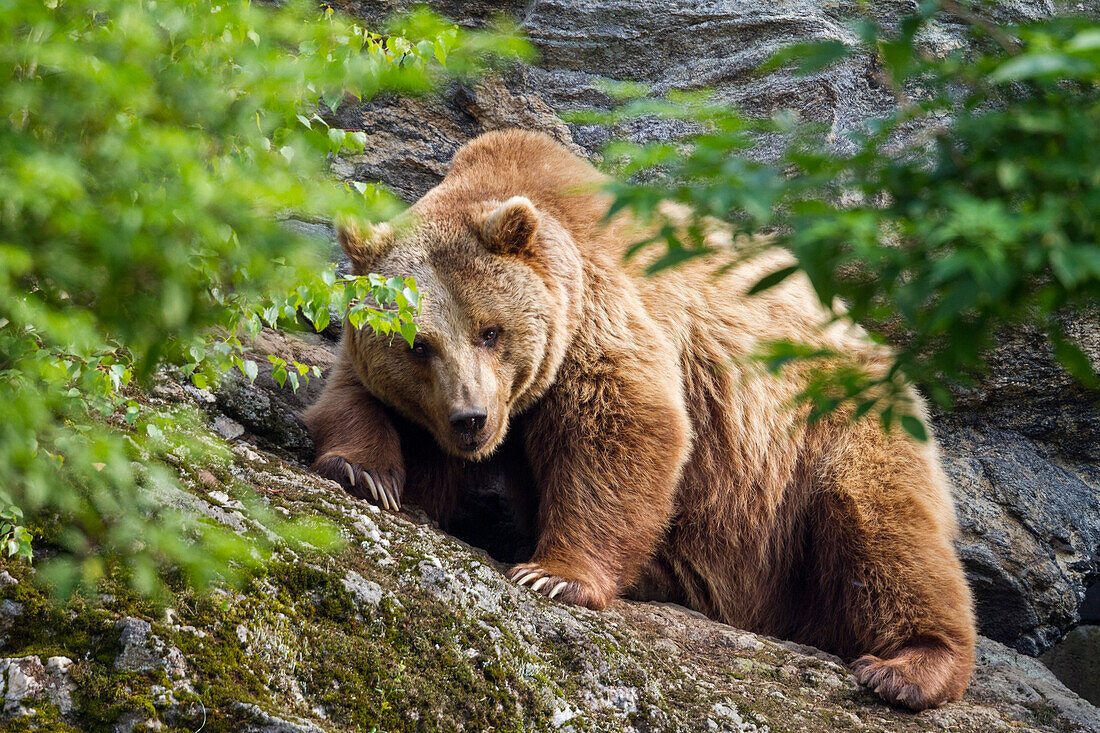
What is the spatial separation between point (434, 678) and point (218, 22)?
2.13 metres

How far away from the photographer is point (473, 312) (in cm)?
486

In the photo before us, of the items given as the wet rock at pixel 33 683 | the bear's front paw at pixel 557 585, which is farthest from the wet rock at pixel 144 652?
the bear's front paw at pixel 557 585

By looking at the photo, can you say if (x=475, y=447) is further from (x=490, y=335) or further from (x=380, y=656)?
(x=380, y=656)

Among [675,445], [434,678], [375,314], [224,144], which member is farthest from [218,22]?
[675,445]

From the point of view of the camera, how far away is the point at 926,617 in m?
5.02

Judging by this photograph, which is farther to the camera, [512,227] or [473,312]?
[512,227]

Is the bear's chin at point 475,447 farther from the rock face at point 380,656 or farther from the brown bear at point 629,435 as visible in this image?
the rock face at point 380,656

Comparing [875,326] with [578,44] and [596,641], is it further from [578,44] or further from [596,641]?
[596,641]

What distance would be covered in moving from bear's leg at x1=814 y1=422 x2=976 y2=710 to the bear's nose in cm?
227

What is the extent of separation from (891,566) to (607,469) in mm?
1770

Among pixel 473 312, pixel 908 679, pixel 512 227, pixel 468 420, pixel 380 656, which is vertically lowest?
pixel 908 679

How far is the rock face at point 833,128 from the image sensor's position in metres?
6.38

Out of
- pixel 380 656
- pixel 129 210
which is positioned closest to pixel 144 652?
pixel 380 656

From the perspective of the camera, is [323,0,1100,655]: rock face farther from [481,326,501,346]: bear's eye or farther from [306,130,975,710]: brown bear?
[481,326,501,346]: bear's eye
